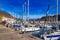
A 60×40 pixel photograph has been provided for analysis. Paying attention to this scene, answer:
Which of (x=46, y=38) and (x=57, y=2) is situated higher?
(x=57, y=2)

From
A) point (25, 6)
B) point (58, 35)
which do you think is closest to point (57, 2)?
point (58, 35)

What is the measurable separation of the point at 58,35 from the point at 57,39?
95 cm

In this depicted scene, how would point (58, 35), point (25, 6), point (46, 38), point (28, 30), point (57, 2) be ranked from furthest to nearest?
point (25, 6) < point (28, 30) < point (57, 2) < point (58, 35) < point (46, 38)

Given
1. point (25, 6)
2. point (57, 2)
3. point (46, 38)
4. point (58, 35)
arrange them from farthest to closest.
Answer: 1. point (25, 6)
2. point (57, 2)
3. point (58, 35)
4. point (46, 38)

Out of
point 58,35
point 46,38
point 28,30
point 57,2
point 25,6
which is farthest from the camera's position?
point 25,6

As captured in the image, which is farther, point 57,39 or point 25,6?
point 25,6

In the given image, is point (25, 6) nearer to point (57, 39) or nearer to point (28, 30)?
point (28, 30)

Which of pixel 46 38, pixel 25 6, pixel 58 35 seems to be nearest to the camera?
pixel 46 38

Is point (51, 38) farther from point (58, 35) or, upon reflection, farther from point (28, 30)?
point (28, 30)

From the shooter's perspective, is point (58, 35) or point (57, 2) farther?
point (57, 2)

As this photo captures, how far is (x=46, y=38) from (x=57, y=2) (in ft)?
26.0

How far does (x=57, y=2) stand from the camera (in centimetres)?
2159

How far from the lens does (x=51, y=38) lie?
15.5m

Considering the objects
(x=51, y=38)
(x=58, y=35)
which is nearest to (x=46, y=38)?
(x=51, y=38)
